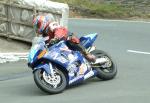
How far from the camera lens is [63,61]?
11.3 m

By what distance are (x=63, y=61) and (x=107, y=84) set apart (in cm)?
102

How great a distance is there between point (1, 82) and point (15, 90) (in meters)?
1.00

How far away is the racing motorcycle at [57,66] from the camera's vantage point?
36.1 feet

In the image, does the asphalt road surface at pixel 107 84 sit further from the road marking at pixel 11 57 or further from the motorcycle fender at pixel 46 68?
the motorcycle fender at pixel 46 68

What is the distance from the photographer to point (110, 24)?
22875mm

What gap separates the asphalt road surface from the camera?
416 inches

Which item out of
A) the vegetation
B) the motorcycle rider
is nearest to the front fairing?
the motorcycle rider

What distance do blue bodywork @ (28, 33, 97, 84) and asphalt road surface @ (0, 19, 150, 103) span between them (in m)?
0.25

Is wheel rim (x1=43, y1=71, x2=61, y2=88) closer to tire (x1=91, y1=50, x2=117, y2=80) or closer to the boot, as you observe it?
the boot

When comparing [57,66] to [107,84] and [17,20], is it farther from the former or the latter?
[17,20]

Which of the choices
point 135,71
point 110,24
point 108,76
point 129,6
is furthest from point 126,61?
point 129,6

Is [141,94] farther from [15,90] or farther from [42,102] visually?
[15,90]

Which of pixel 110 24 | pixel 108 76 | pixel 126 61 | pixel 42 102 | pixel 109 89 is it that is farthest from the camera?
pixel 110 24

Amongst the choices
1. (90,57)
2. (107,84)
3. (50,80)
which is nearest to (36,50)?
(50,80)
